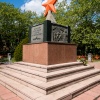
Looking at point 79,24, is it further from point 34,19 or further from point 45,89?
point 45,89

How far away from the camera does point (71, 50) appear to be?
8203mm

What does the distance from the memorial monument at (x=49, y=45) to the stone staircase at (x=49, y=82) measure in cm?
57

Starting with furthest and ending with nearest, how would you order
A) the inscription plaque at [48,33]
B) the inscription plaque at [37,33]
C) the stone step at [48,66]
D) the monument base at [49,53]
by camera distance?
the inscription plaque at [37,33]
the inscription plaque at [48,33]
the monument base at [49,53]
the stone step at [48,66]

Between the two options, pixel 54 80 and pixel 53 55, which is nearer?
pixel 54 80

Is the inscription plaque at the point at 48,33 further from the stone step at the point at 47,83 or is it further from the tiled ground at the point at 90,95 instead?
the tiled ground at the point at 90,95

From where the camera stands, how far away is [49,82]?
5469 millimetres

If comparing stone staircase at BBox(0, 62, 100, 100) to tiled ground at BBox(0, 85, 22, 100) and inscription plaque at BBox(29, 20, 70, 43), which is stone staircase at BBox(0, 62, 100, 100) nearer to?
tiled ground at BBox(0, 85, 22, 100)

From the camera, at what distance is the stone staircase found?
4.89 metres

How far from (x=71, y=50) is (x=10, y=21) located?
23.6 m

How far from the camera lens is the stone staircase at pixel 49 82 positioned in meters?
4.89

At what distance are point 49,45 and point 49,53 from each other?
0.39 meters

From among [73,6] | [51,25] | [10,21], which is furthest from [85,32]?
[51,25]

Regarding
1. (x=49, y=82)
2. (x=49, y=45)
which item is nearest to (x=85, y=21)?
(x=49, y=45)

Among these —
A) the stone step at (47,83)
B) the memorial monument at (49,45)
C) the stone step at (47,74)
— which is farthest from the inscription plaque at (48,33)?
the stone step at (47,83)
